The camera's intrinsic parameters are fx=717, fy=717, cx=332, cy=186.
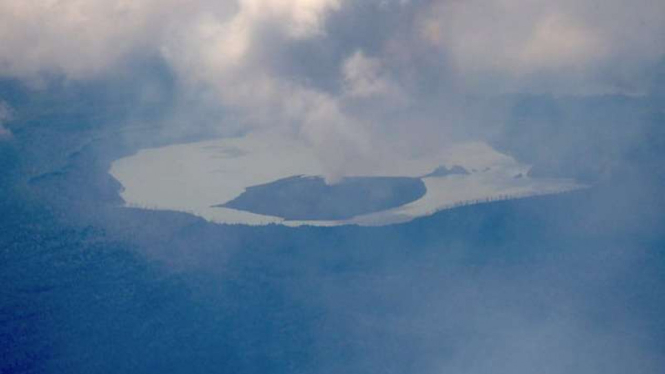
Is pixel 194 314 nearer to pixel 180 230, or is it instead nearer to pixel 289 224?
pixel 180 230

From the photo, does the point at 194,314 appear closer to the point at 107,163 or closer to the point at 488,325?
the point at 488,325

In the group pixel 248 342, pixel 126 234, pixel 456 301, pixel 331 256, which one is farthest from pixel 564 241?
pixel 126 234

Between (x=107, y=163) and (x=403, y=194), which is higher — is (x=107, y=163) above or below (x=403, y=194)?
above

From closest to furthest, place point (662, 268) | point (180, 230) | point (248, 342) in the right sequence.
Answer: point (248, 342), point (662, 268), point (180, 230)

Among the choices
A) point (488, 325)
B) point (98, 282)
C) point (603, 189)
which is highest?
point (603, 189)

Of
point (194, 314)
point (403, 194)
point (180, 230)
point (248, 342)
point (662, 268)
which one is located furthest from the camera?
point (403, 194)

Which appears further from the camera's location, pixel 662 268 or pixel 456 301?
pixel 662 268

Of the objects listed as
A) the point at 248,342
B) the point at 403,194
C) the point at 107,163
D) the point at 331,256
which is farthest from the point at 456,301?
the point at 107,163
